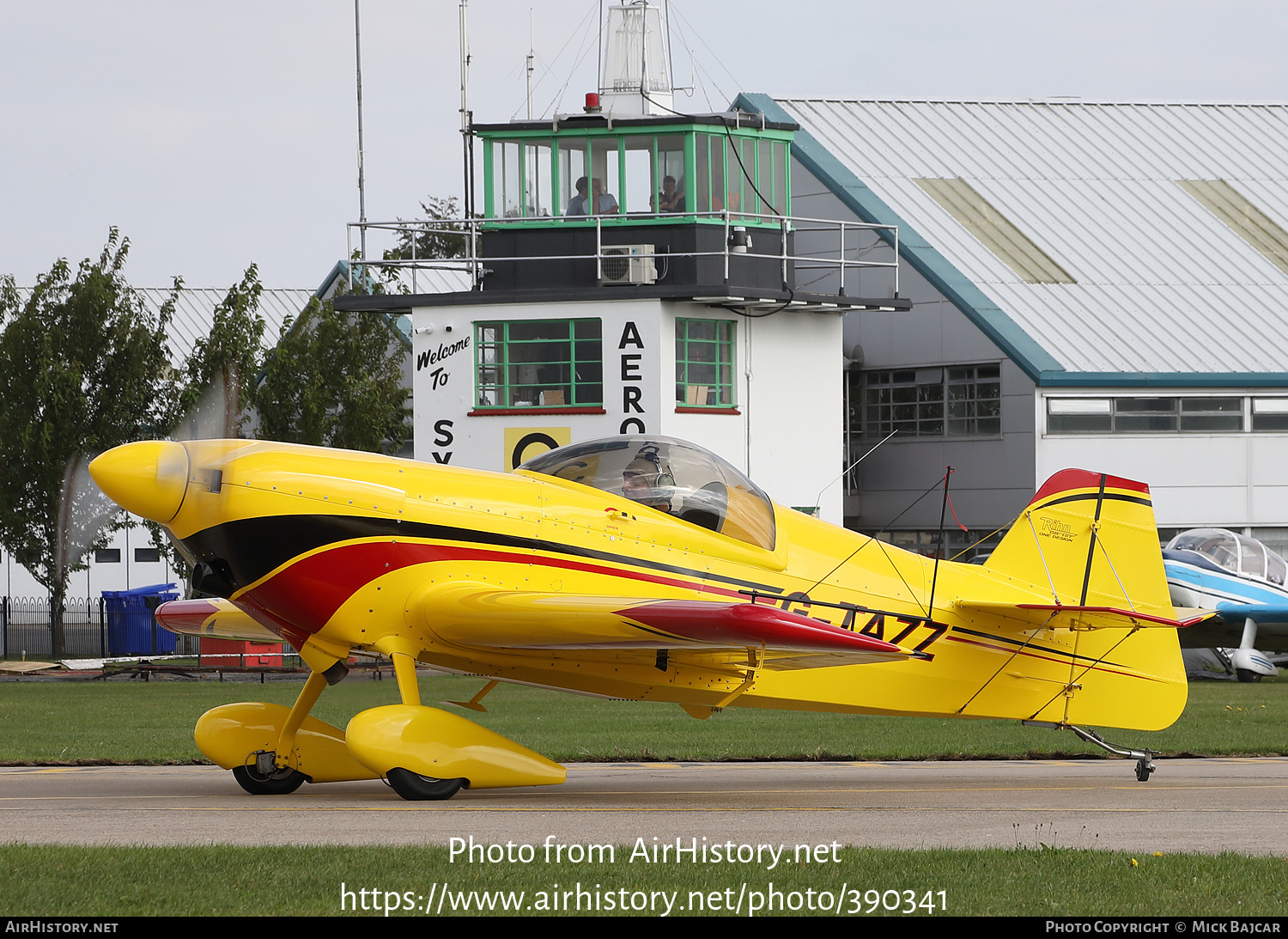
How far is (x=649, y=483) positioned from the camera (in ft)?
38.8

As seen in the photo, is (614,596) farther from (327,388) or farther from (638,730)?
(327,388)

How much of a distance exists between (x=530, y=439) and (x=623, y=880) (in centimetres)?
2220

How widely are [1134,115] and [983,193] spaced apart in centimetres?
748

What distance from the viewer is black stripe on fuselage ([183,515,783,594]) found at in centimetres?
1101

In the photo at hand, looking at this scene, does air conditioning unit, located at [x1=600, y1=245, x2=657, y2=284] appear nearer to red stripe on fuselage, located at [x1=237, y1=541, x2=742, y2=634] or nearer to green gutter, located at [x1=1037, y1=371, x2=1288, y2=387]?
green gutter, located at [x1=1037, y1=371, x2=1288, y2=387]

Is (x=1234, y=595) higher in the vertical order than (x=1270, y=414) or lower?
lower

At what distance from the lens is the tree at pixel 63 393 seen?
1267 inches

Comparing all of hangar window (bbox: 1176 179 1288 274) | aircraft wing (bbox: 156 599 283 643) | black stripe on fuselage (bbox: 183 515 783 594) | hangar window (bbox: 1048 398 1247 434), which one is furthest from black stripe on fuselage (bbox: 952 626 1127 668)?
hangar window (bbox: 1176 179 1288 274)

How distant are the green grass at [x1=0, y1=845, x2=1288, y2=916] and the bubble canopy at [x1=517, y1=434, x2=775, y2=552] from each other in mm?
3706

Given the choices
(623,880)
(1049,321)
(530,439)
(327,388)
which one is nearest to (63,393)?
(327,388)

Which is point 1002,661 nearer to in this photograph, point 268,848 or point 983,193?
point 268,848

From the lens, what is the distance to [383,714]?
10.8 m

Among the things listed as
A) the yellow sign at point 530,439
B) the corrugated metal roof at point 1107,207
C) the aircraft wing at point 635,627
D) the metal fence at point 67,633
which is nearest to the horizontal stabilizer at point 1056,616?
the aircraft wing at point 635,627

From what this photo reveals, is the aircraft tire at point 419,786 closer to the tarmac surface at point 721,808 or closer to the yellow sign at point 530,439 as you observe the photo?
the tarmac surface at point 721,808
